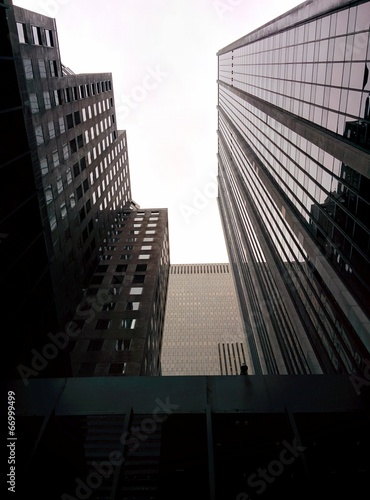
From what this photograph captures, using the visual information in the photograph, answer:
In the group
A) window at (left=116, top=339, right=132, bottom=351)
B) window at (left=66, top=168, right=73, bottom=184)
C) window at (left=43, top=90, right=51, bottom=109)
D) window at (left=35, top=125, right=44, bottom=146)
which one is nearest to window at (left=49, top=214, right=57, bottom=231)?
window at (left=66, top=168, right=73, bottom=184)

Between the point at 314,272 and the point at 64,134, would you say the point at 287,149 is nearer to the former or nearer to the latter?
the point at 314,272

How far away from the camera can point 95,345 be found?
3784 cm

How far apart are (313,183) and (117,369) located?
80.4ft

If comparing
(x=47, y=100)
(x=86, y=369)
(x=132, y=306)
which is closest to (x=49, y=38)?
(x=47, y=100)

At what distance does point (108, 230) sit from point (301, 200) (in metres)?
34.3

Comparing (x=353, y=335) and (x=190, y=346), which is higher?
(x=353, y=335)

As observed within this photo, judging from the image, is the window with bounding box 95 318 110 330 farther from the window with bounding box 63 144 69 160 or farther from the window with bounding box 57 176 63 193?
the window with bounding box 63 144 69 160

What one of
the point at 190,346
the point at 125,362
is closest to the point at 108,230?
the point at 125,362

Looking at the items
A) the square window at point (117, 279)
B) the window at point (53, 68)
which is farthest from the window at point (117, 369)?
the window at point (53, 68)

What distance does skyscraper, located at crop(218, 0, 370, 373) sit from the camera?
2112 cm

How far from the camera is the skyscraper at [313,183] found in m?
21.1

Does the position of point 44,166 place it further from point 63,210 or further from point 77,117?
point 77,117

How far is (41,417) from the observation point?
12.0 metres

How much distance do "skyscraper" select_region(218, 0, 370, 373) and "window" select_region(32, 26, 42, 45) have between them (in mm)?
24718
